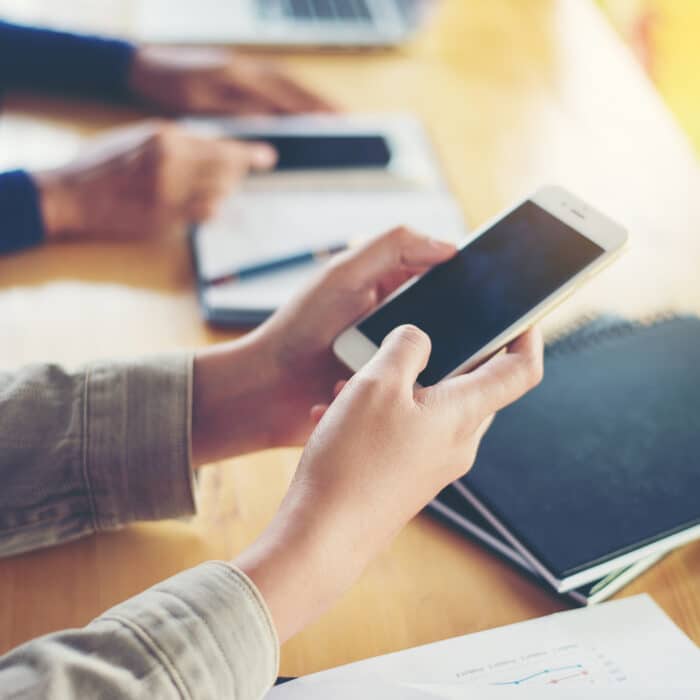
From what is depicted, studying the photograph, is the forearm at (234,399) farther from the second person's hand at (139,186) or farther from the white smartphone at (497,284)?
the second person's hand at (139,186)

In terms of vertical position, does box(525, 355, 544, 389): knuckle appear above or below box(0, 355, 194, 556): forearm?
above

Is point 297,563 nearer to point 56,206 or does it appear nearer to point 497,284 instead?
point 497,284

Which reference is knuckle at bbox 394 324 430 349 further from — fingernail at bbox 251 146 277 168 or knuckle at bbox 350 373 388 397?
fingernail at bbox 251 146 277 168

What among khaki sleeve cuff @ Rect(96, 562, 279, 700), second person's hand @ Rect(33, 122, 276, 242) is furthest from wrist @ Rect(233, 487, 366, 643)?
second person's hand @ Rect(33, 122, 276, 242)

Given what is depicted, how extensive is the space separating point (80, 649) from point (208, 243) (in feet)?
1.44

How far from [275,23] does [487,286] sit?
2.34 ft

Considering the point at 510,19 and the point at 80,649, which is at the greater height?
the point at 510,19

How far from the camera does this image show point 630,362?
61 centimetres

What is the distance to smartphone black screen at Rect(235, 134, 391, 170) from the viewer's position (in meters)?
0.84

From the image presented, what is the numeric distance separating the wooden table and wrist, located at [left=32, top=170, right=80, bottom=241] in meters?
0.03

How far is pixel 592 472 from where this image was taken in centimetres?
53

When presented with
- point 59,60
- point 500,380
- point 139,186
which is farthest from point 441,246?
point 59,60

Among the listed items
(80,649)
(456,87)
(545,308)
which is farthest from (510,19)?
(80,649)

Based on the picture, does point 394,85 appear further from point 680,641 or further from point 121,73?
point 680,641
